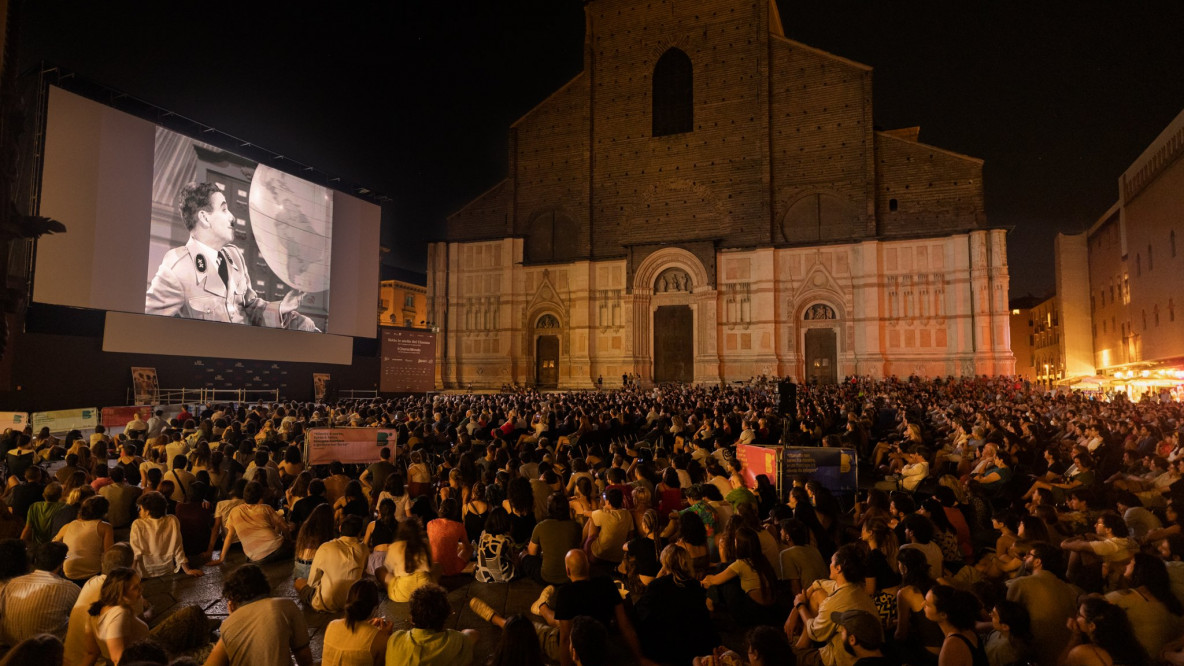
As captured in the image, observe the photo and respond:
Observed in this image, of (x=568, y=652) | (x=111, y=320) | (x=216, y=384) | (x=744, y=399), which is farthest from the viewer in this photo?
(x=216, y=384)

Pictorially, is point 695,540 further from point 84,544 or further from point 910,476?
point 84,544

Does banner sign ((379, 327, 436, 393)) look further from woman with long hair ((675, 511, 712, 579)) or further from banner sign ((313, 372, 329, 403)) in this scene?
woman with long hair ((675, 511, 712, 579))

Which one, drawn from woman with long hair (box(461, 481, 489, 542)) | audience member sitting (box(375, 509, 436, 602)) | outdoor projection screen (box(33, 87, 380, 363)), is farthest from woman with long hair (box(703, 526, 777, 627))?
outdoor projection screen (box(33, 87, 380, 363))

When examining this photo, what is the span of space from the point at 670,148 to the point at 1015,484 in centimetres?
3180

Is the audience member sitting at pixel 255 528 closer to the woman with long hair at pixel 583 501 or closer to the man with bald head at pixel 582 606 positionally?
the woman with long hair at pixel 583 501

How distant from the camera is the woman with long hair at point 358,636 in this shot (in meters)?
3.54

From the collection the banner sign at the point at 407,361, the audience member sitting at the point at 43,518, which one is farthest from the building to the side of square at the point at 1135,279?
the audience member sitting at the point at 43,518

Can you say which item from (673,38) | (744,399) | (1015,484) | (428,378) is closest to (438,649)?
(1015,484)

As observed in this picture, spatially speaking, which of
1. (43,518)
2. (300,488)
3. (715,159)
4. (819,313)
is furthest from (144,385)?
(819,313)

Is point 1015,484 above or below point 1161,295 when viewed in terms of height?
below

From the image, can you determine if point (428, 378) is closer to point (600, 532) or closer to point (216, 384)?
point (216, 384)

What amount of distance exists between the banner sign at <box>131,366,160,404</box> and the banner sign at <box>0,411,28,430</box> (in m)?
9.41

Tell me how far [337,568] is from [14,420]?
41.9 ft

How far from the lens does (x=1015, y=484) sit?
8859 millimetres
